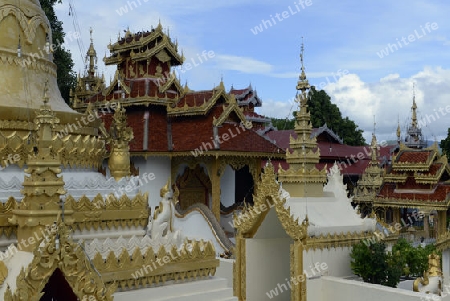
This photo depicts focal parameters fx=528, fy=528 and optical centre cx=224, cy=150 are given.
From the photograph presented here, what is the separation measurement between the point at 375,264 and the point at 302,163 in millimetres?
2548

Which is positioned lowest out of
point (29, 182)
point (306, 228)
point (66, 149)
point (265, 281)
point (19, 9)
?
point (265, 281)

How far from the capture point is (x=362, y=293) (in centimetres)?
855

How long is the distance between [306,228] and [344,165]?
895 inches

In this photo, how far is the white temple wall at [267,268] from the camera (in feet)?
32.3

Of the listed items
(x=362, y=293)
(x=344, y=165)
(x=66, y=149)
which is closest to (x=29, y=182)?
(x=66, y=149)

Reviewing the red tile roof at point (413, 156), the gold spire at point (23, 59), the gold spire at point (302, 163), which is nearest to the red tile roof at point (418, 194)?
the red tile roof at point (413, 156)

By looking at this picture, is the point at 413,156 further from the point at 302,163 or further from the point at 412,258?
the point at 302,163

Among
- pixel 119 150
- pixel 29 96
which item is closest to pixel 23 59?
pixel 29 96

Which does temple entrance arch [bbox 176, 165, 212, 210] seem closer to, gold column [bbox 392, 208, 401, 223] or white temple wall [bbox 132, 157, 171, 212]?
white temple wall [bbox 132, 157, 171, 212]

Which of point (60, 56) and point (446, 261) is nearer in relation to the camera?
point (446, 261)

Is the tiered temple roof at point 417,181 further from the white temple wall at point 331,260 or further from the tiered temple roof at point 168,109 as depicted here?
the white temple wall at point 331,260

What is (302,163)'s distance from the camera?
35.3 feet

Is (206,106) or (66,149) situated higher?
(206,106)

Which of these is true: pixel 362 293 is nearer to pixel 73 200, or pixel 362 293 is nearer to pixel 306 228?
pixel 306 228
